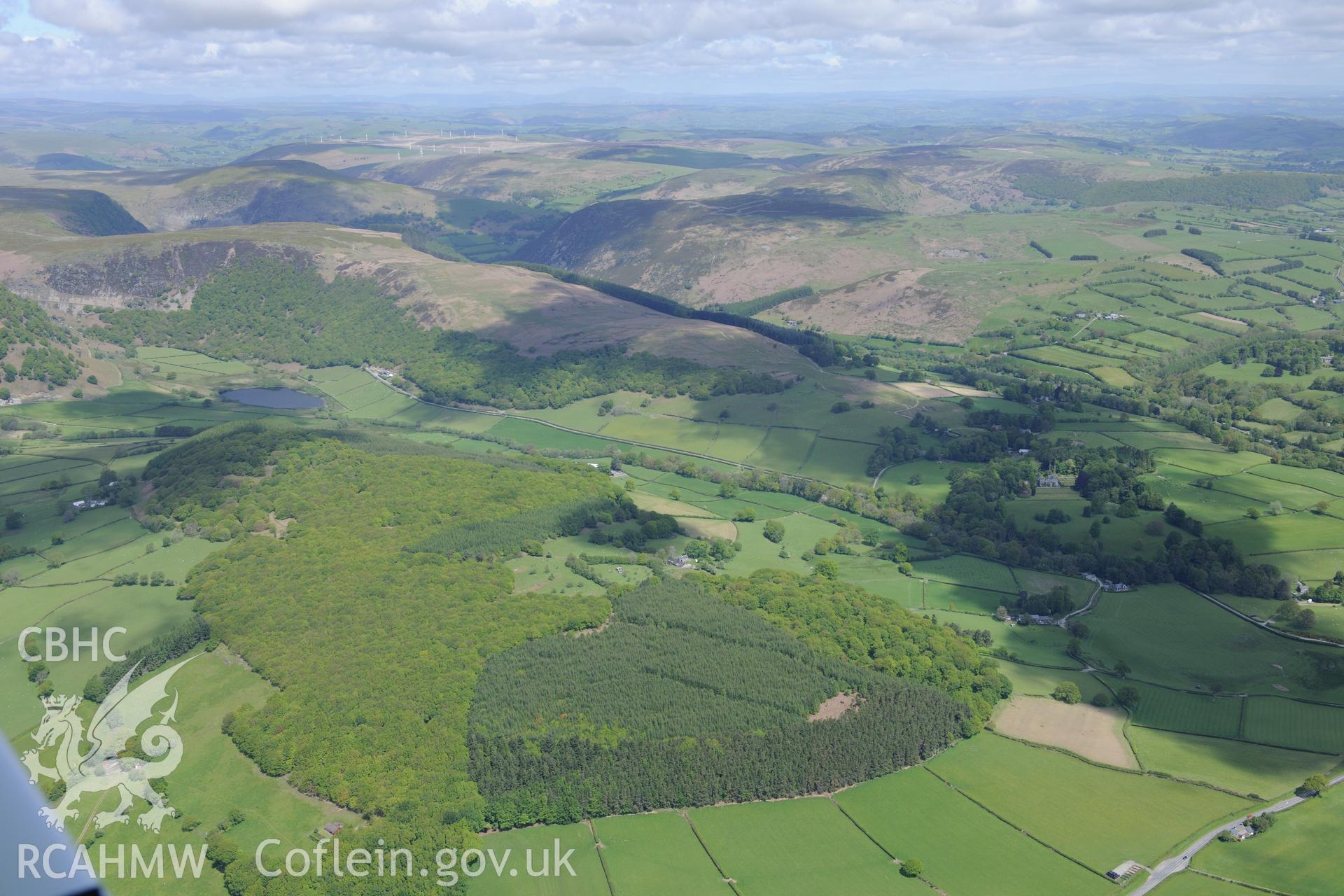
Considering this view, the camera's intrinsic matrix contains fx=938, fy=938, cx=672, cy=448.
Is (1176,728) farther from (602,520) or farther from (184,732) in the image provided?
(184,732)

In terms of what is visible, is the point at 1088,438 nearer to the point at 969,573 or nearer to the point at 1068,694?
the point at 969,573

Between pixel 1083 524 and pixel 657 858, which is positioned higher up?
pixel 1083 524

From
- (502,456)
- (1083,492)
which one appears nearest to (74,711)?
(502,456)

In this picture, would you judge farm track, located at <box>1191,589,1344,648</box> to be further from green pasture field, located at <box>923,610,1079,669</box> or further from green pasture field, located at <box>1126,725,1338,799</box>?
green pasture field, located at <box>1126,725,1338,799</box>

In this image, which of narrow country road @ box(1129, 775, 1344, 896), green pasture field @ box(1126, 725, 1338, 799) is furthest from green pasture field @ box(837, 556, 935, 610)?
narrow country road @ box(1129, 775, 1344, 896)

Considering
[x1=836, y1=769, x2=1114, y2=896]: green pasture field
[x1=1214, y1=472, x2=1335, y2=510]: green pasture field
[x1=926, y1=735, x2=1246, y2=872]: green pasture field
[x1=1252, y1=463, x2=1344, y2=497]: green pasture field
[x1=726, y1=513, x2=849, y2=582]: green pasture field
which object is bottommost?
[x1=836, y1=769, x2=1114, y2=896]: green pasture field

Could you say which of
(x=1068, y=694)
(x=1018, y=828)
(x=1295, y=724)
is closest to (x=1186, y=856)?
(x=1018, y=828)
